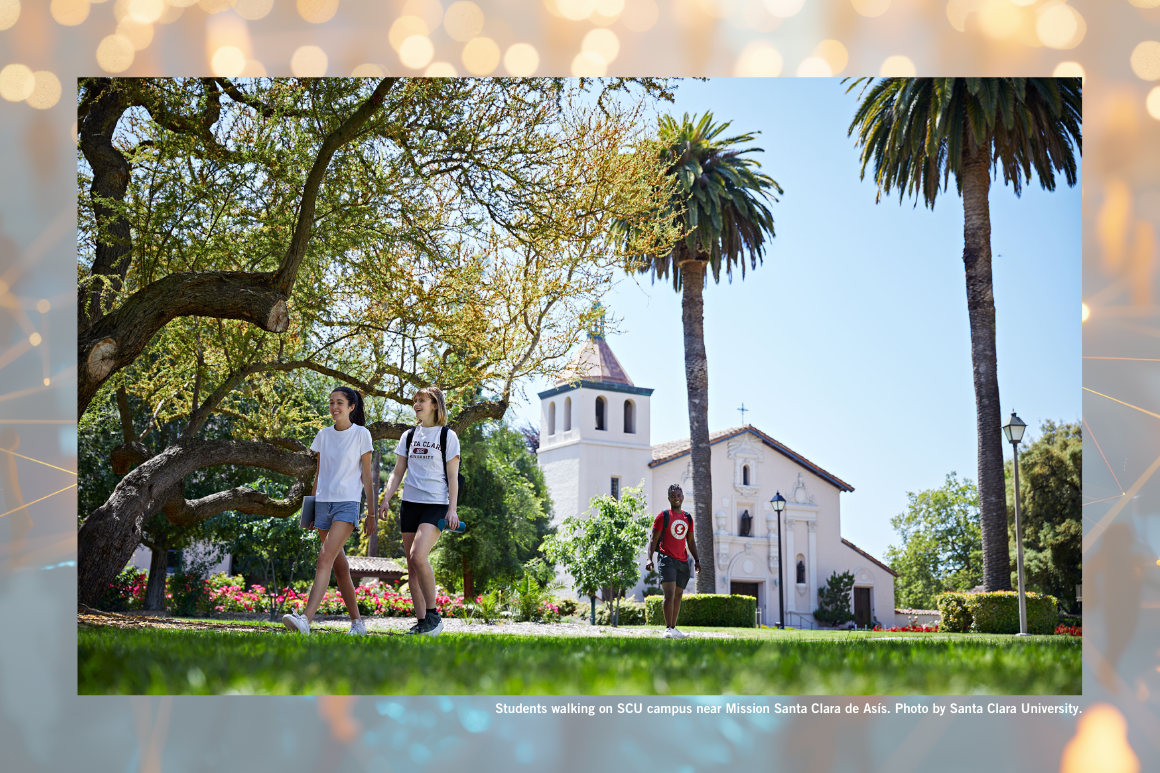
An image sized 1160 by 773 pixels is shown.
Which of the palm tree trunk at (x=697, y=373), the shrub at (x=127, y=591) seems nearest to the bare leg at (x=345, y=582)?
the shrub at (x=127, y=591)

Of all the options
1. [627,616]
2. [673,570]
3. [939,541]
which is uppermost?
[673,570]

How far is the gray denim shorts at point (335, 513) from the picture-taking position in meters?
6.40

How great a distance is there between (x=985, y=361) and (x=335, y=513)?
14.8 meters

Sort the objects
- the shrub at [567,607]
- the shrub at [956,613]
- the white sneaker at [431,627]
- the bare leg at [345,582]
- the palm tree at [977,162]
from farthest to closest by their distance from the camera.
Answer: the shrub at [567,607] → the palm tree at [977,162] → the shrub at [956,613] → the white sneaker at [431,627] → the bare leg at [345,582]

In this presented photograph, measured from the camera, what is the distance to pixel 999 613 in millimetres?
15203

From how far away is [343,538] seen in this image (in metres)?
6.36

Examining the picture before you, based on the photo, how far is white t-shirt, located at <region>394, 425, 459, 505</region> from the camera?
6664 mm

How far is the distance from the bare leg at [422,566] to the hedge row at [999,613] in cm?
1138
